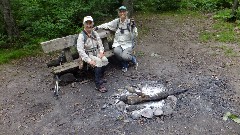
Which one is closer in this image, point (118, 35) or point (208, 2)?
point (118, 35)

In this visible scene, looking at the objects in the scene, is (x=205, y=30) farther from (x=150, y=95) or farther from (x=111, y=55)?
(x=150, y=95)

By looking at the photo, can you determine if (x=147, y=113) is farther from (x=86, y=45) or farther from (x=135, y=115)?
(x=86, y=45)

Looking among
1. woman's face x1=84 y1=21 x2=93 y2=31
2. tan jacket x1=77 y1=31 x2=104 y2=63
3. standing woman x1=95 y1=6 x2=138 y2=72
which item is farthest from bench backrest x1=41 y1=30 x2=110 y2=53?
standing woman x1=95 y1=6 x2=138 y2=72

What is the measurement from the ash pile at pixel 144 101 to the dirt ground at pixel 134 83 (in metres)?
0.13

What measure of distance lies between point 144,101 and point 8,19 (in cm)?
605

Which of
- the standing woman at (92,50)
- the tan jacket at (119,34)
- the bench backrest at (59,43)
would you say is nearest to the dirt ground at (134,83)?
the standing woman at (92,50)

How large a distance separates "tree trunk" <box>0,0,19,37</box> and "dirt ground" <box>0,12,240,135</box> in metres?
1.44

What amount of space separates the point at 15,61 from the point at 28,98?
102 inches

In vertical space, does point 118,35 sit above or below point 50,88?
above

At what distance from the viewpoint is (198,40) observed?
1118 centimetres

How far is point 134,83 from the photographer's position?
8.15m

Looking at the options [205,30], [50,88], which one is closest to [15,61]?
[50,88]

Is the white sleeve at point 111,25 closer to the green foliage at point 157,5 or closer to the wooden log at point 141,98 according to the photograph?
the wooden log at point 141,98

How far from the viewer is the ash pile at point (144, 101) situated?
680cm
